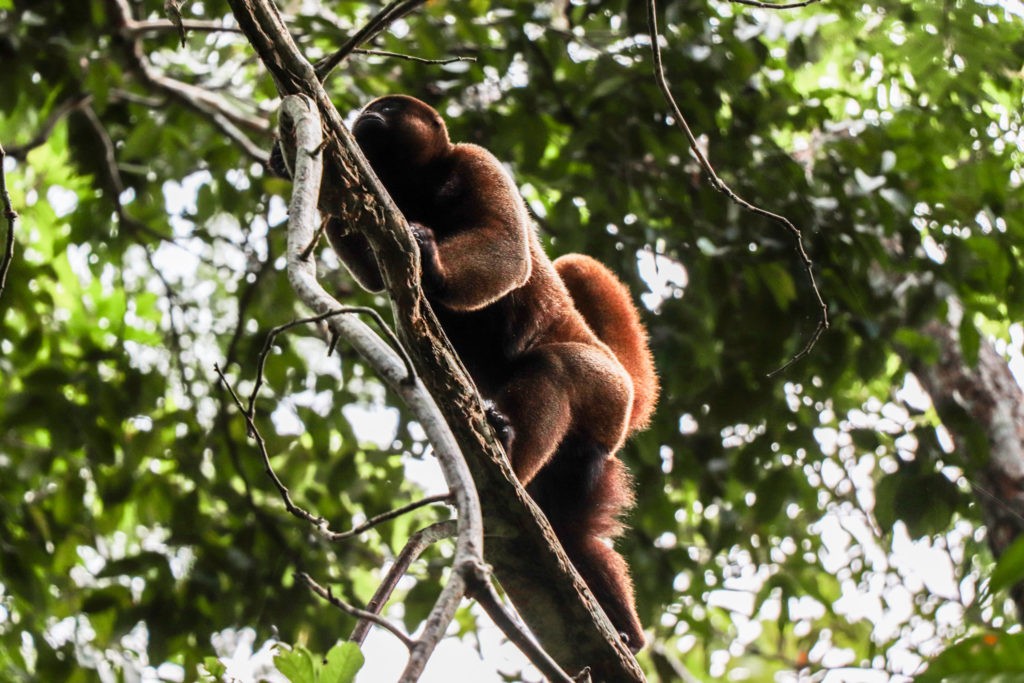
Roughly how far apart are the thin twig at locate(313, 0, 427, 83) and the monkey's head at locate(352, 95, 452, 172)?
48.4 inches

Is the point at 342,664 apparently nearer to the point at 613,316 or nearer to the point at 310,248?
the point at 310,248

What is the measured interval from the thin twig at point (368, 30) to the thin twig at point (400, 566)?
1.40m

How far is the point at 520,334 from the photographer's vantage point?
425 cm

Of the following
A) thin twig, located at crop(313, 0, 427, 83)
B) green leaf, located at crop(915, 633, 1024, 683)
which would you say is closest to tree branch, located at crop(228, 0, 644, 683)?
thin twig, located at crop(313, 0, 427, 83)

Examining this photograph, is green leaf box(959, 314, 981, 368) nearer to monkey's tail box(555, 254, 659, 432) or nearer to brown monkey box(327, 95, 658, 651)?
monkey's tail box(555, 254, 659, 432)

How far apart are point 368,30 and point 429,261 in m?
0.79

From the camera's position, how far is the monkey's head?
4.41m

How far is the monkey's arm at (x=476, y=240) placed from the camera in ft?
11.7

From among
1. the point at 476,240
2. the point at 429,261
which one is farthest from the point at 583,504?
the point at 429,261

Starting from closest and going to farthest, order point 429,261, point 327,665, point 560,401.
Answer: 1. point 327,665
2. point 429,261
3. point 560,401

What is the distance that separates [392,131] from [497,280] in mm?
1104

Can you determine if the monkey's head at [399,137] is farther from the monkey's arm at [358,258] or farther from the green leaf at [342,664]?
the green leaf at [342,664]

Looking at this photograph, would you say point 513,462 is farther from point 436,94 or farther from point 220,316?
point 220,316

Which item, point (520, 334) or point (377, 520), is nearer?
point (377, 520)
